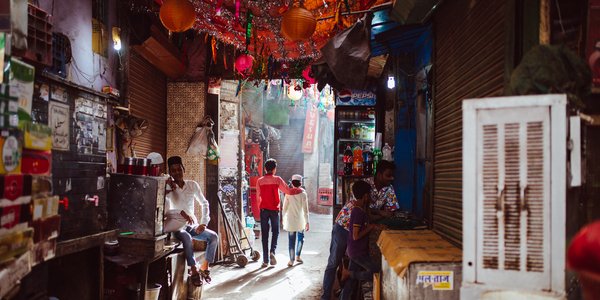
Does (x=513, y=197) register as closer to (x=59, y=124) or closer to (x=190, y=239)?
(x=59, y=124)

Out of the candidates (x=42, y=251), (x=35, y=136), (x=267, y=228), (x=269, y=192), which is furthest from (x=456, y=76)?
(x=267, y=228)

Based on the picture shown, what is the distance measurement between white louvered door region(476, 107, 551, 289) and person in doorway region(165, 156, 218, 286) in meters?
5.68

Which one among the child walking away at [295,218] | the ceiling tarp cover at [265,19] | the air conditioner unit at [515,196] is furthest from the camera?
the child walking away at [295,218]

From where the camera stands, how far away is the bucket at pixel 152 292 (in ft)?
19.9

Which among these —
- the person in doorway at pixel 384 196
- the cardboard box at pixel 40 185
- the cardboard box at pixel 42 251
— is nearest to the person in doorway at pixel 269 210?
the person in doorway at pixel 384 196

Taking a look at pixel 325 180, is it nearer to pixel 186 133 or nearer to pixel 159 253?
pixel 186 133

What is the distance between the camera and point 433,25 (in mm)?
5227

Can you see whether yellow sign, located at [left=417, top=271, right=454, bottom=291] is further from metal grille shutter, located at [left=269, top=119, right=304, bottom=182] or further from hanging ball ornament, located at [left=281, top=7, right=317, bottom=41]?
metal grille shutter, located at [left=269, top=119, right=304, bottom=182]

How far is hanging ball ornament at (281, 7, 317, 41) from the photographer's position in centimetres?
586

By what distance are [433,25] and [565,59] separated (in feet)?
9.77

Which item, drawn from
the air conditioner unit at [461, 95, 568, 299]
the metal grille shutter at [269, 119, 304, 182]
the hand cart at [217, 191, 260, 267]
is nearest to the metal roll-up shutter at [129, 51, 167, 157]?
the hand cart at [217, 191, 260, 267]

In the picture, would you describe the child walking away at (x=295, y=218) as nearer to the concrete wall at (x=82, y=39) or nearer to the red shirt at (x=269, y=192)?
the red shirt at (x=269, y=192)

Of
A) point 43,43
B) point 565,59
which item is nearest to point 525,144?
point 565,59

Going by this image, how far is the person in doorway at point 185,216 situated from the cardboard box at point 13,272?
13.7 ft
